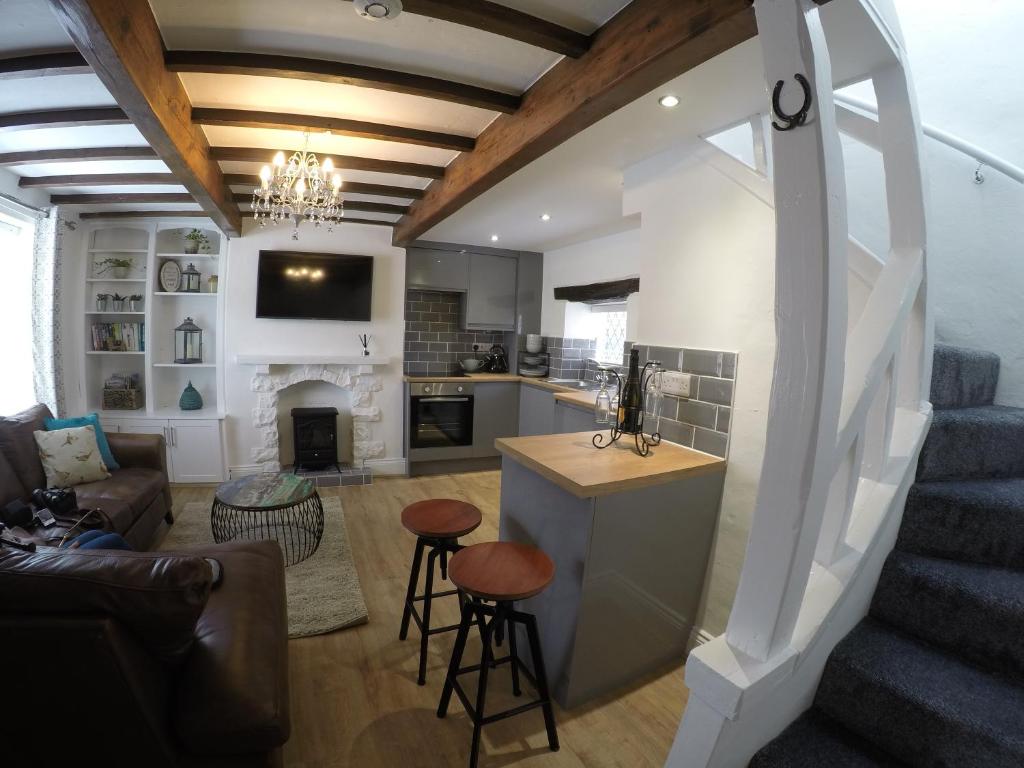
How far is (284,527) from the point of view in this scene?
3154 millimetres

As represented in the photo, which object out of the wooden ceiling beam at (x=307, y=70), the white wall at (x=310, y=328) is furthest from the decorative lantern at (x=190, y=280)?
the wooden ceiling beam at (x=307, y=70)

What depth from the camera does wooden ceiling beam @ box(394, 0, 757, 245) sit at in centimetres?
108

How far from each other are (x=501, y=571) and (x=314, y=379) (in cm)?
348

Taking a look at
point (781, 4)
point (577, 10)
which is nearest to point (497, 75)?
point (577, 10)

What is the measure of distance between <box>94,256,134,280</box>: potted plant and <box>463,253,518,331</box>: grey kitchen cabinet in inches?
123

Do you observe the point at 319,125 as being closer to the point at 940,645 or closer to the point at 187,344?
Result: the point at 940,645

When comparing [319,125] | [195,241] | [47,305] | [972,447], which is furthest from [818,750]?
[195,241]

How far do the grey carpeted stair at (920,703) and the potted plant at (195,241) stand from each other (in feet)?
17.2

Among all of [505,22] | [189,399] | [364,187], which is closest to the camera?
[505,22]

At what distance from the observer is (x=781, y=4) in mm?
721

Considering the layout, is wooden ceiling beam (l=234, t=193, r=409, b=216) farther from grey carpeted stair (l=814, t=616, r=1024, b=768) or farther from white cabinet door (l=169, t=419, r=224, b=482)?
grey carpeted stair (l=814, t=616, r=1024, b=768)

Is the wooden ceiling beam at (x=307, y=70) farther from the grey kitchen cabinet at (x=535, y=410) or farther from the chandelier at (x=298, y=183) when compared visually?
the grey kitchen cabinet at (x=535, y=410)

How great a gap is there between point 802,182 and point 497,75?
4.53 feet

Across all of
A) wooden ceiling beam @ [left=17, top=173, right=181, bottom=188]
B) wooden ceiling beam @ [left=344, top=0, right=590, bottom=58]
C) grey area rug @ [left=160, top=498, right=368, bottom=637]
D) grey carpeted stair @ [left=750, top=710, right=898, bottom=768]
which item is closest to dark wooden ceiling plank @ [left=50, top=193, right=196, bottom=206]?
wooden ceiling beam @ [left=17, top=173, right=181, bottom=188]
